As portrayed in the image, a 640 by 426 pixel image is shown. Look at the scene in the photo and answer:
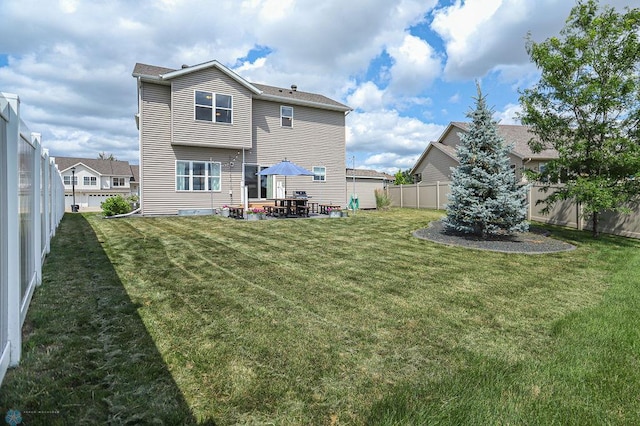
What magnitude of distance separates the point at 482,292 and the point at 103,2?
46.1ft

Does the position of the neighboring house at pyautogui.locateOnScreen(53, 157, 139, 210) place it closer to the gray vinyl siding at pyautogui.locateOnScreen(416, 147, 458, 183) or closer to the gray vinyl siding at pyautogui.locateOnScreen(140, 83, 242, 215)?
the gray vinyl siding at pyautogui.locateOnScreen(140, 83, 242, 215)

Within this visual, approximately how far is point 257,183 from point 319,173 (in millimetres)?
3952

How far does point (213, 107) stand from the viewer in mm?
15836

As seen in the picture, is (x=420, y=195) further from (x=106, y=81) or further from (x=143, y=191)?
(x=106, y=81)

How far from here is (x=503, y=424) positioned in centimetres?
212

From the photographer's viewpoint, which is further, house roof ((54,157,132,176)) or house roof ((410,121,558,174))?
house roof ((54,157,132,176))

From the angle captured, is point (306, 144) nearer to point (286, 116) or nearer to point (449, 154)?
point (286, 116)

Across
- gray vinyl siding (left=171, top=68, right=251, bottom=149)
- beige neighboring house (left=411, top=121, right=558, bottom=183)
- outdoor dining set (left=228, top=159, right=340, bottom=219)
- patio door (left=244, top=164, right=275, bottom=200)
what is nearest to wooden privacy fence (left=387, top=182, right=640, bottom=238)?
beige neighboring house (left=411, top=121, right=558, bottom=183)

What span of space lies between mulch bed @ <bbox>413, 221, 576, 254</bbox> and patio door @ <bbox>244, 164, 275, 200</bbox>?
31.4 feet

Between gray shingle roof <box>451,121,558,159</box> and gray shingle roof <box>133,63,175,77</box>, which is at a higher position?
gray shingle roof <box>133,63,175,77</box>

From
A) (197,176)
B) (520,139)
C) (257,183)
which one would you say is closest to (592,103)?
(257,183)

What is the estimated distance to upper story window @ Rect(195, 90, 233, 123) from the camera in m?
15.5

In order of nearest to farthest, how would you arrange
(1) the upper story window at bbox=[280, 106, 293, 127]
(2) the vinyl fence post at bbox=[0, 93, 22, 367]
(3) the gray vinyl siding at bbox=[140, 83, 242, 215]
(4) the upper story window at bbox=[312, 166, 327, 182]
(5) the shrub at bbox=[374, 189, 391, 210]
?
(2) the vinyl fence post at bbox=[0, 93, 22, 367], (3) the gray vinyl siding at bbox=[140, 83, 242, 215], (1) the upper story window at bbox=[280, 106, 293, 127], (4) the upper story window at bbox=[312, 166, 327, 182], (5) the shrub at bbox=[374, 189, 391, 210]

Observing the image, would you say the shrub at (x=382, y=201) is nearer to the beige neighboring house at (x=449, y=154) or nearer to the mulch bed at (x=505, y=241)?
the beige neighboring house at (x=449, y=154)
